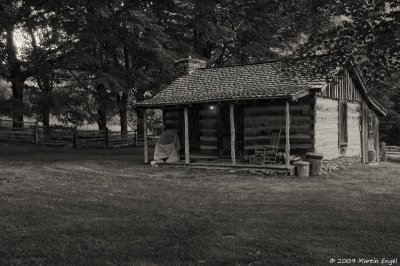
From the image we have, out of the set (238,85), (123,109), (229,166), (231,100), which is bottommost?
(229,166)

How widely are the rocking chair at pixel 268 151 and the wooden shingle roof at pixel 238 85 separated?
1.98 meters

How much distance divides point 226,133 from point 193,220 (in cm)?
1128

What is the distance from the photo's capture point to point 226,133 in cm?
1925

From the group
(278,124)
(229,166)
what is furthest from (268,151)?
(229,166)

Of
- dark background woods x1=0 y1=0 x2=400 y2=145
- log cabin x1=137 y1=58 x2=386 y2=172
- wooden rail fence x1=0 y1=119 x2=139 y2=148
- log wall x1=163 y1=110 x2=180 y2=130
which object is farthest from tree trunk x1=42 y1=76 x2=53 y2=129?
log wall x1=163 y1=110 x2=180 y2=130

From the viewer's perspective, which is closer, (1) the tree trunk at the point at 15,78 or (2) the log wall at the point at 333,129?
(2) the log wall at the point at 333,129

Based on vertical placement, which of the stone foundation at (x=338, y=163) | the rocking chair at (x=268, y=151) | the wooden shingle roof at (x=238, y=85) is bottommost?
the stone foundation at (x=338, y=163)

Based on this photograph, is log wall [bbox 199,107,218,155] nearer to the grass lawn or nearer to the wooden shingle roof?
the wooden shingle roof

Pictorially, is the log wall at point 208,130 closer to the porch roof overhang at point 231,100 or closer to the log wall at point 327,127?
the porch roof overhang at point 231,100

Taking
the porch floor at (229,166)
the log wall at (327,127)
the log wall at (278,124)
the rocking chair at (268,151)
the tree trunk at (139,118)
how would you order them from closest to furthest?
the porch floor at (229,166) → the rocking chair at (268,151) → the log wall at (278,124) → the log wall at (327,127) → the tree trunk at (139,118)

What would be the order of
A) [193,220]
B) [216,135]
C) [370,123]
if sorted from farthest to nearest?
[370,123], [216,135], [193,220]

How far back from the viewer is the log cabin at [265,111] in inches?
665

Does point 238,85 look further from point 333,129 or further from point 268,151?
point 333,129

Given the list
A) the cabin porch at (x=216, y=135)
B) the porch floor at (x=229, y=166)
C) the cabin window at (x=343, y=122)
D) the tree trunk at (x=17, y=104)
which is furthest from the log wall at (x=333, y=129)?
the tree trunk at (x=17, y=104)
